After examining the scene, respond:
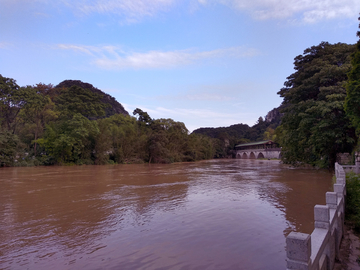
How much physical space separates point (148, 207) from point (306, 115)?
47.5 feet

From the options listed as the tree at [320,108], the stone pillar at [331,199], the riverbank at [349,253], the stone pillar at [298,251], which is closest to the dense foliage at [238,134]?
the tree at [320,108]

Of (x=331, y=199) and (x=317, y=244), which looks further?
(x=331, y=199)

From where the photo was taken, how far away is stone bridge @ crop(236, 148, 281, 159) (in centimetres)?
6281

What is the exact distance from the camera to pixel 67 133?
33.7m

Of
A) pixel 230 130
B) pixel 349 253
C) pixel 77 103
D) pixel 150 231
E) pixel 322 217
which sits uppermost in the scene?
pixel 230 130

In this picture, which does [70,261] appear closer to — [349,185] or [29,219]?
[29,219]

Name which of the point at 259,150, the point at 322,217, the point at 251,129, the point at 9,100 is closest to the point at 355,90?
the point at 322,217

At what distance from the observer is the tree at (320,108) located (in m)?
16.3

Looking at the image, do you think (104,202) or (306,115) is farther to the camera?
(306,115)

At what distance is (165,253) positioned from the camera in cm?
443

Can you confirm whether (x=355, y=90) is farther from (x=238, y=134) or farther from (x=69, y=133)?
(x=238, y=134)

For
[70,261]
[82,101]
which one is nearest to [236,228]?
[70,261]

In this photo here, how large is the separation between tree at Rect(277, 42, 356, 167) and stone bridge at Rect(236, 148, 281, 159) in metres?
41.4

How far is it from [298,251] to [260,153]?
75.7 metres
